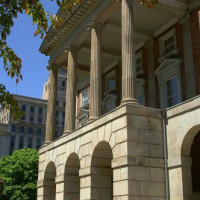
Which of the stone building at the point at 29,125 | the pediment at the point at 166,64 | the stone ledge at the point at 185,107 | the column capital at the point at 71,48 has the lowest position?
the stone ledge at the point at 185,107

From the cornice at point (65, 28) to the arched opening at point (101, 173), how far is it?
29.9 feet

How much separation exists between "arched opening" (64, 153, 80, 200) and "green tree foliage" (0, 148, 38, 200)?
75.7ft

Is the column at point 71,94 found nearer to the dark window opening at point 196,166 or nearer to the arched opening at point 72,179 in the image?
the arched opening at point 72,179

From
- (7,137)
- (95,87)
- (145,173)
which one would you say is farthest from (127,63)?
(7,137)

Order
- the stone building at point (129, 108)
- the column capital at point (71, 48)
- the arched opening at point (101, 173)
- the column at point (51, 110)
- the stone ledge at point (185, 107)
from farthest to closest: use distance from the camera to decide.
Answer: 1. the column at point (51, 110)
2. the column capital at point (71, 48)
3. the arched opening at point (101, 173)
4. the stone building at point (129, 108)
5. the stone ledge at point (185, 107)

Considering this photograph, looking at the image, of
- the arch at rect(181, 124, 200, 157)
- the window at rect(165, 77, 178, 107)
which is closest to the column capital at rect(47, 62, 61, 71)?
the window at rect(165, 77, 178, 107)

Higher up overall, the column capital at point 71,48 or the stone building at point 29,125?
the stone building at point 29,125

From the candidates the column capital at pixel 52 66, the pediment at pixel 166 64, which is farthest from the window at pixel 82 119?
the pediment at pixel 166 64

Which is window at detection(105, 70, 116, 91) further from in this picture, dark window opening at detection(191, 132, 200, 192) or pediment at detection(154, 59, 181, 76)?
dark window opening at detection(191, 132, 200, 192)

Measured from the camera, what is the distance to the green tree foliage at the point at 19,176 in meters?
46.2

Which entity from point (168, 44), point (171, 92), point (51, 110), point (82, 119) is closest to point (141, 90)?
point (171, 92)

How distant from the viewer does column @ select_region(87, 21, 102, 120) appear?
22109 millimetres

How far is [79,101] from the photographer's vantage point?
130 feet

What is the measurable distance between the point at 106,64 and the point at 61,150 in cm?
1133
